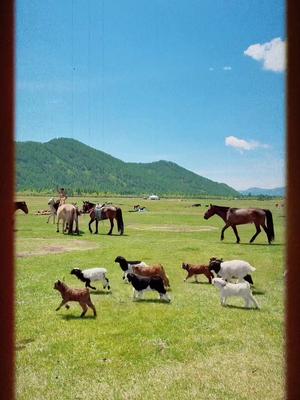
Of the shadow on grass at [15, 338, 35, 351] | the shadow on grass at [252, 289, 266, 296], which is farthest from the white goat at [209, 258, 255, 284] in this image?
the shadow on grass at [15, 338, 35, 351]

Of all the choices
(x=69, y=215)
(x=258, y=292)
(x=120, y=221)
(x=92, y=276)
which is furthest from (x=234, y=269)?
(x=69, y=215)

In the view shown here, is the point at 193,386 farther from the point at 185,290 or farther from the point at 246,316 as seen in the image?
the point at 185,290

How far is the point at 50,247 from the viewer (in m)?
16.2

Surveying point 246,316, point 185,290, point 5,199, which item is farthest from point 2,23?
point 185,290

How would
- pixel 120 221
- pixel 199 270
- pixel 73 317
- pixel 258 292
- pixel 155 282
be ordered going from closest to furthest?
pixel 73 317
pixel 155 282
pixel 258 292
pixel 199 270
pixel 120 221

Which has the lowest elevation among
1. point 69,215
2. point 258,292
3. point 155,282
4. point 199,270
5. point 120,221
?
point 258,292

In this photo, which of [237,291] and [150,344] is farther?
[237,291]

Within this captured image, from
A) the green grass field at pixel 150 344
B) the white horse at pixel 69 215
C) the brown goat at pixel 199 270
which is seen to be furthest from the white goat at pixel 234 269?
the white horse at pixel 69 215

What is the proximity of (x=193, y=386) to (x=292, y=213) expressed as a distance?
10.7 ft

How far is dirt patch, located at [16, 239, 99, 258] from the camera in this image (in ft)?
48.6

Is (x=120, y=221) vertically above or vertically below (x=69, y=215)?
below

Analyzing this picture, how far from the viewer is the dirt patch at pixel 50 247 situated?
14.8 meters

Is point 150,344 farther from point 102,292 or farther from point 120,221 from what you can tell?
point 120,221

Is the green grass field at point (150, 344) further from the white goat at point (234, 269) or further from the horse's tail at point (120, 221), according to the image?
the horse's tail at point (120, 221)
